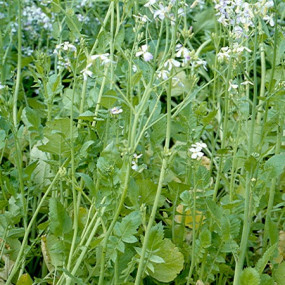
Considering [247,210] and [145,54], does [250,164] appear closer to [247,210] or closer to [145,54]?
[247,210]

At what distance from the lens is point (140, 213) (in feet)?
4.80

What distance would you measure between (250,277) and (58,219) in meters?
0.51

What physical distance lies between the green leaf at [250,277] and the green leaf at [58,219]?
1.54ft

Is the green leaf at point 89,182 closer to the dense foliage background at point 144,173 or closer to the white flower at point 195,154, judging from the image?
the dense foliage background at point 144,173

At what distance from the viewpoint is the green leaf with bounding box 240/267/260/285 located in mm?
1429

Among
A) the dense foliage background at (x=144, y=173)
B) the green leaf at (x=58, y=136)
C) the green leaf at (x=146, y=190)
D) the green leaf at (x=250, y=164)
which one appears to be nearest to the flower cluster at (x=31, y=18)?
the dense foliage background at (x=144, y=173)

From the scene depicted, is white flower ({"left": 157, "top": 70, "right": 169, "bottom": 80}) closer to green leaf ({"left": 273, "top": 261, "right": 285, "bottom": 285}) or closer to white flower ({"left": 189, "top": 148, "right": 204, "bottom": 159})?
white flower ({"left": 189, "top": 148, "right": 204, "bottom": 159})

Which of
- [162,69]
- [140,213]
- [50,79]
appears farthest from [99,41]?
[140,213]

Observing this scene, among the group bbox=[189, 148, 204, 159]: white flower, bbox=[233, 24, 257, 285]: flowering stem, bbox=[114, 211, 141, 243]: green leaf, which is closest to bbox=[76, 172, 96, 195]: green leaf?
bbox=[114, 211, 141, 243]: green leaf

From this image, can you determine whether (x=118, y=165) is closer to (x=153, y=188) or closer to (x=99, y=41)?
(x=153, y=188)

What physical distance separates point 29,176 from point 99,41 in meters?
0.44

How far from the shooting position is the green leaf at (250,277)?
56.2 inches

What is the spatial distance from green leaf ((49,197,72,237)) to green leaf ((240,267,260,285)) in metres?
0.47

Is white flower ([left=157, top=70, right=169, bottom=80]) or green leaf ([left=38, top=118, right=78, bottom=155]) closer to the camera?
white flower ([left=157, top=70, right=169, bottom=80])
